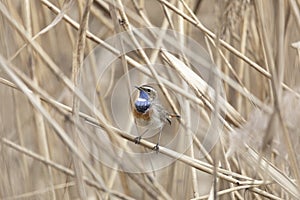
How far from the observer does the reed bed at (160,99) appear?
1099mm

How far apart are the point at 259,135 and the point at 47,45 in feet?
3.15

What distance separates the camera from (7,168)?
130 centimetres

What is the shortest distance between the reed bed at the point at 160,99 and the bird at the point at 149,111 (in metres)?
0.03

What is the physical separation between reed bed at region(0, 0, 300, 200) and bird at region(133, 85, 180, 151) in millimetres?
30

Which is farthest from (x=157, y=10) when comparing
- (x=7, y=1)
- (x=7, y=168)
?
(x=7, y=168)

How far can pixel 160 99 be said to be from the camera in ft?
4.94

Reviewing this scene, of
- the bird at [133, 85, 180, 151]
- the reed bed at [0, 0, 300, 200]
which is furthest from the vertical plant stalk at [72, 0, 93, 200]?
the bird at [133, 85, 180, 151]

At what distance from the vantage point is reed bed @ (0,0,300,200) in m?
1.10

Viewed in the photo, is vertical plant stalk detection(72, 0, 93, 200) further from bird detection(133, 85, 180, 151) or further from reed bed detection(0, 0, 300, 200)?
bird detection(133, 85, 180, 151)

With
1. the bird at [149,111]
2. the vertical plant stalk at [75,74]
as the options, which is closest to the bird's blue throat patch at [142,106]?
the bird at [149,111]

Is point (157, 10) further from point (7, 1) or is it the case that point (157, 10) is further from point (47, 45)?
point (7, 1)

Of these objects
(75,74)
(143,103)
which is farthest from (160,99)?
(75,74)

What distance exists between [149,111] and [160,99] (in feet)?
0.61

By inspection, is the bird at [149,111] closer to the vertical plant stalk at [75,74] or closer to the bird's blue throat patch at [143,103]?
the bird's blue throat patch at [143,103]
